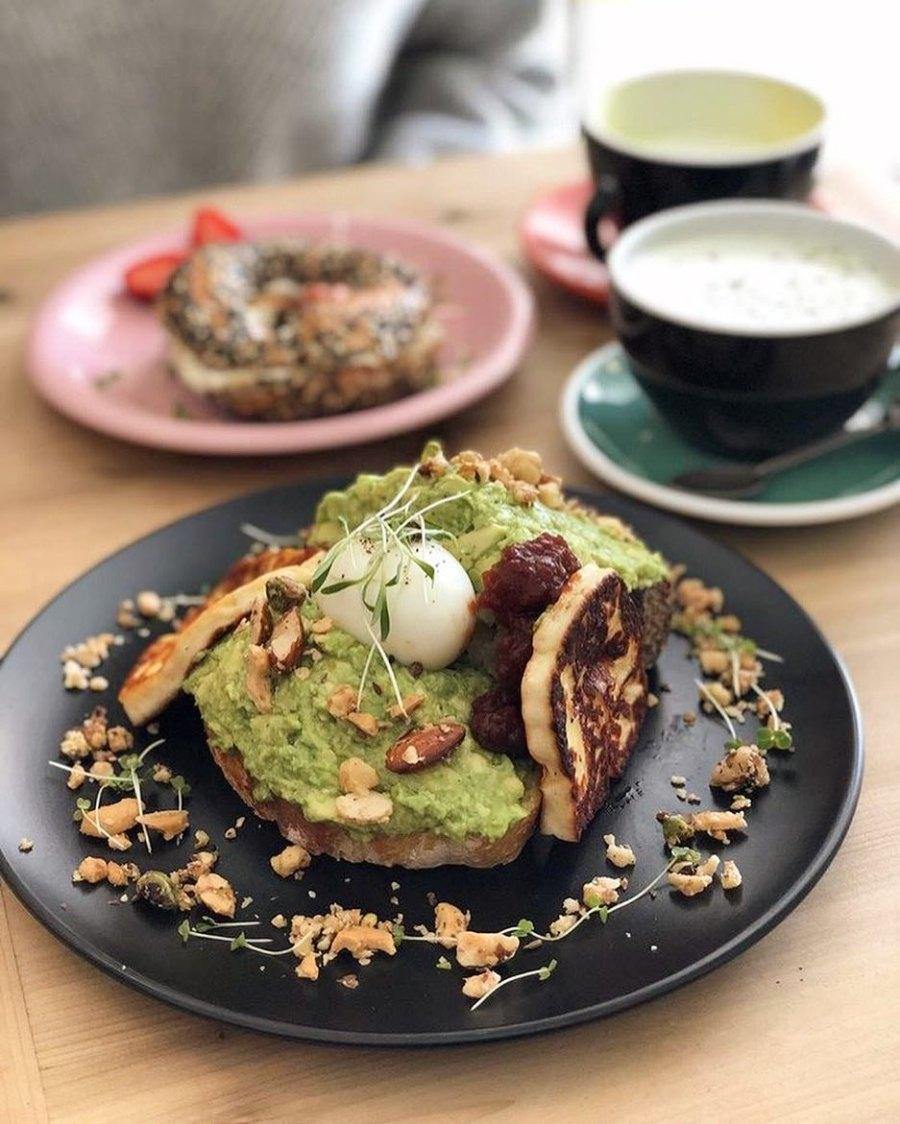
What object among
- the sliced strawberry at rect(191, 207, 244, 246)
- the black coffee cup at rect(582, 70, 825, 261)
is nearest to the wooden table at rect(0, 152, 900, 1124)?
the black coffee cup at rect(582, 70, 825, 261)

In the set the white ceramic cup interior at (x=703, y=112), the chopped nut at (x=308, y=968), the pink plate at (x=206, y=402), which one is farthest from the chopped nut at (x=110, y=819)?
the white ceramic cup interior at (x=703, y=112)

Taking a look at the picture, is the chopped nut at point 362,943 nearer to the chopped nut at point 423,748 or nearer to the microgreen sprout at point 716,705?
the chopped nut at point 423,748

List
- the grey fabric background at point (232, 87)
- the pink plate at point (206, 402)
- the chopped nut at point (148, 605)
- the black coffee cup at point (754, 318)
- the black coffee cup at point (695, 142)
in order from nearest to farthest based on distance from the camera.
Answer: the chopped nut at point (148, 605) < the black coffee cup at point (754, 318) < the pink plate at point (206, 402) < the black coffee cup at point (695, 142) < the grey fabric background at point (232, 87)

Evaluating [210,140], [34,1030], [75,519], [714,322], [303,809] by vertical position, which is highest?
[714,322]

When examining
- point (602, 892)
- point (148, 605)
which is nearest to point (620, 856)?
point (602, 892)

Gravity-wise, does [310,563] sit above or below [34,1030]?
above

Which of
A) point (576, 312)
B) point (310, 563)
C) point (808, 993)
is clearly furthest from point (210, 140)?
point (808, 993)

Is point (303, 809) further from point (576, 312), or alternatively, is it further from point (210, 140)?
point (210, 140)

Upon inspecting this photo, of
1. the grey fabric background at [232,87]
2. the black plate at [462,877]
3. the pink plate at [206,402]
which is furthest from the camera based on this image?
the grey fabric background at [232,87]
